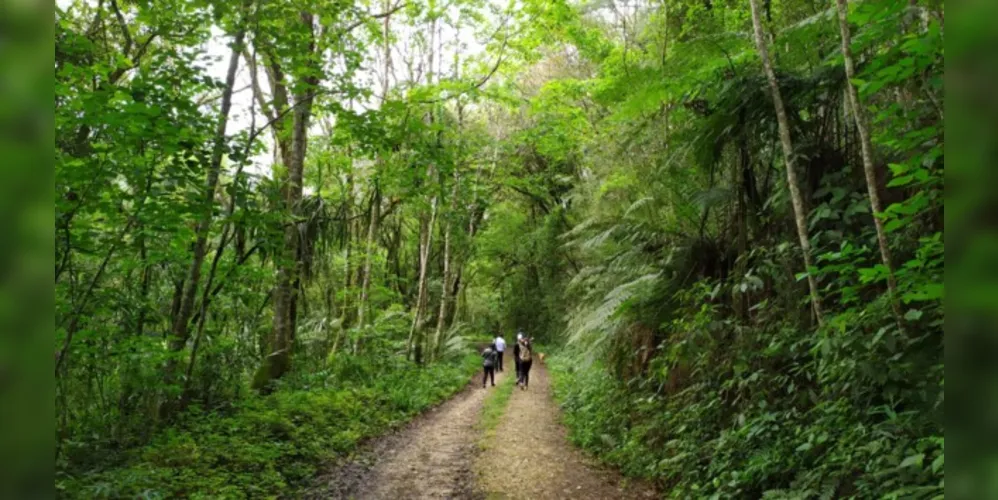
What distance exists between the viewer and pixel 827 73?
556 cm

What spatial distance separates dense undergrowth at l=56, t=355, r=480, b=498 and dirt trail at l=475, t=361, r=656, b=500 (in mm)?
2315

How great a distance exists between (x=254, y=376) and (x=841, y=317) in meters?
9.70

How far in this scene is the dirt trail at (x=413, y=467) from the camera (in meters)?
6.98

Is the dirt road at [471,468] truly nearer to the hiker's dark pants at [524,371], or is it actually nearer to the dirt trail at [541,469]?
the dirt trail at [541,469]

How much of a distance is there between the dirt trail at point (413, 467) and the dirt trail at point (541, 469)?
35 centimetres

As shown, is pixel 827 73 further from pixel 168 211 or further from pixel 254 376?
pixel 254 376

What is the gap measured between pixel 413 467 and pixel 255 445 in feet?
7.45

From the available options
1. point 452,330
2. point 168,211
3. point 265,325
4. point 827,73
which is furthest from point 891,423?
point 452,330

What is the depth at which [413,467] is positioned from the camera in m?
8.15
